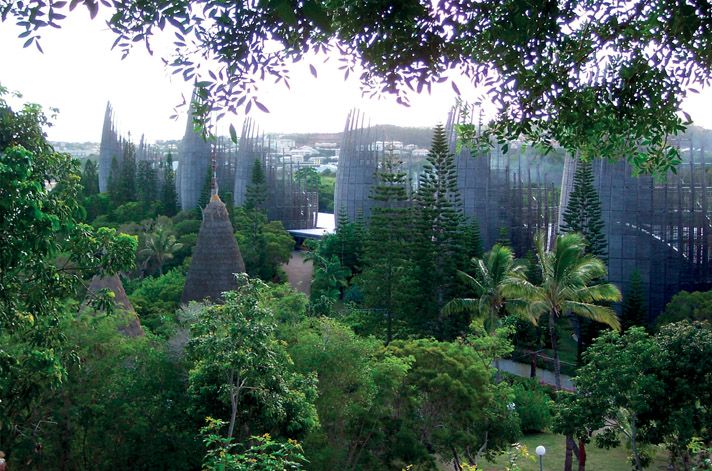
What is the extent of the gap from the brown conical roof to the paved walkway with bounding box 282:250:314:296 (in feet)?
29.9

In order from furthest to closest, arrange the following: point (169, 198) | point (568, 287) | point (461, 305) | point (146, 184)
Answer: point (146, 184)
point (169, 198)
point (461, 305)
point (568, 287)

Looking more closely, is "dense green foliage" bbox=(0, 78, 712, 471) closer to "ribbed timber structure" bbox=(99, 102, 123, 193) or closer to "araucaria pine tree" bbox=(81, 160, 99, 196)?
"araucaria pine tree" bbox=(81, 160, 99, 196)

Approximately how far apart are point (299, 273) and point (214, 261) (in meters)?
13.4

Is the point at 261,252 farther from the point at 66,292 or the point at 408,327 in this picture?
the point at 66,292

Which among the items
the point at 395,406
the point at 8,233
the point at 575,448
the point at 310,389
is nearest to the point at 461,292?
the point at 575,448

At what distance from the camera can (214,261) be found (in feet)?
62.6

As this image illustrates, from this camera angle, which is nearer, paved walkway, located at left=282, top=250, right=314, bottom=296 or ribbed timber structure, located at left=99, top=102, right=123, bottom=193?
paved walkway, located at left=282, top=250, right=314, bottom=296

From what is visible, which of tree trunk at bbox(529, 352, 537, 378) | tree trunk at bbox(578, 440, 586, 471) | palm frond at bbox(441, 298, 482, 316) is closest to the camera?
tree trunk at bbox(578, 440, 586, 471)

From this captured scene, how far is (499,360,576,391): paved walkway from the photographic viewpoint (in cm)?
2062

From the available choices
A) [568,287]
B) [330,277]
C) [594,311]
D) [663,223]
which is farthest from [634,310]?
[330,277]

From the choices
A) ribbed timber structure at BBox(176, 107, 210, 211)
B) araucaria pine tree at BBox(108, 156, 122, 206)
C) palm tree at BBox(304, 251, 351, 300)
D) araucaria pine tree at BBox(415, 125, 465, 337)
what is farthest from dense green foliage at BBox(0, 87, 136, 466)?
araucaria pine tree at BBox(108, 156, 122, 206)

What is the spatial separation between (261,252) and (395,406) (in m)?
16.7

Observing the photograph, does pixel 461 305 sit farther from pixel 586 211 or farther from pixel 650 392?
pixel 650 392

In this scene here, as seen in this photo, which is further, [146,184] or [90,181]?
[90,181]
